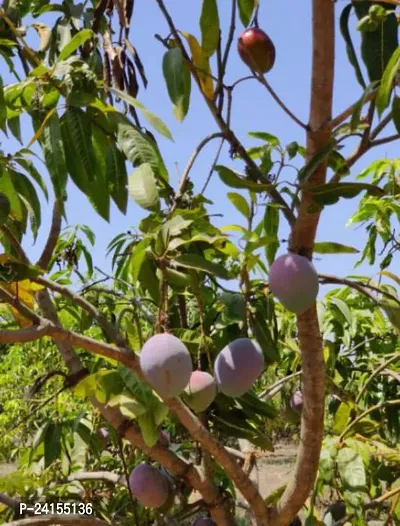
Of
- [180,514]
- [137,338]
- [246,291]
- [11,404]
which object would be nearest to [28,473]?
[180,514]

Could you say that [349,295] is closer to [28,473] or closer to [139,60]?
[28,473]

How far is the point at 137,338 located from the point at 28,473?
975 mm

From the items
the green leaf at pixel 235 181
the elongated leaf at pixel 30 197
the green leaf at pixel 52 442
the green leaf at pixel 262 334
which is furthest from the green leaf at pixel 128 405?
the green leaf at pixel 52 442

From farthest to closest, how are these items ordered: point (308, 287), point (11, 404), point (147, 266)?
point (11, 404)
point (147, 266)
point (308, 287)

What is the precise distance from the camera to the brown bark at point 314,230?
2.92 feet

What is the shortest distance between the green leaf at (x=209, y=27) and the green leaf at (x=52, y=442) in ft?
3.56

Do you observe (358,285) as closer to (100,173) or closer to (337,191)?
(337,191)

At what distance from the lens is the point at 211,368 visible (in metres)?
1.24

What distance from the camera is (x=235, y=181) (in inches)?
37.1

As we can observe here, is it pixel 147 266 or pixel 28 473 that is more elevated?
pixel 147 266

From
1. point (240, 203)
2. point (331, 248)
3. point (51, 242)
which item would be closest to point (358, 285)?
point (331, 248)

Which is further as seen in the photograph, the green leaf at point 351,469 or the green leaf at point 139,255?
the green leaf at point 351,469

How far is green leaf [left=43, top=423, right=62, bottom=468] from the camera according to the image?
166 centimetres

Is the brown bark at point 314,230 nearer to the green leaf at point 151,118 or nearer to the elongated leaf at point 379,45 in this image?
the elongated leaf at point 379,45
